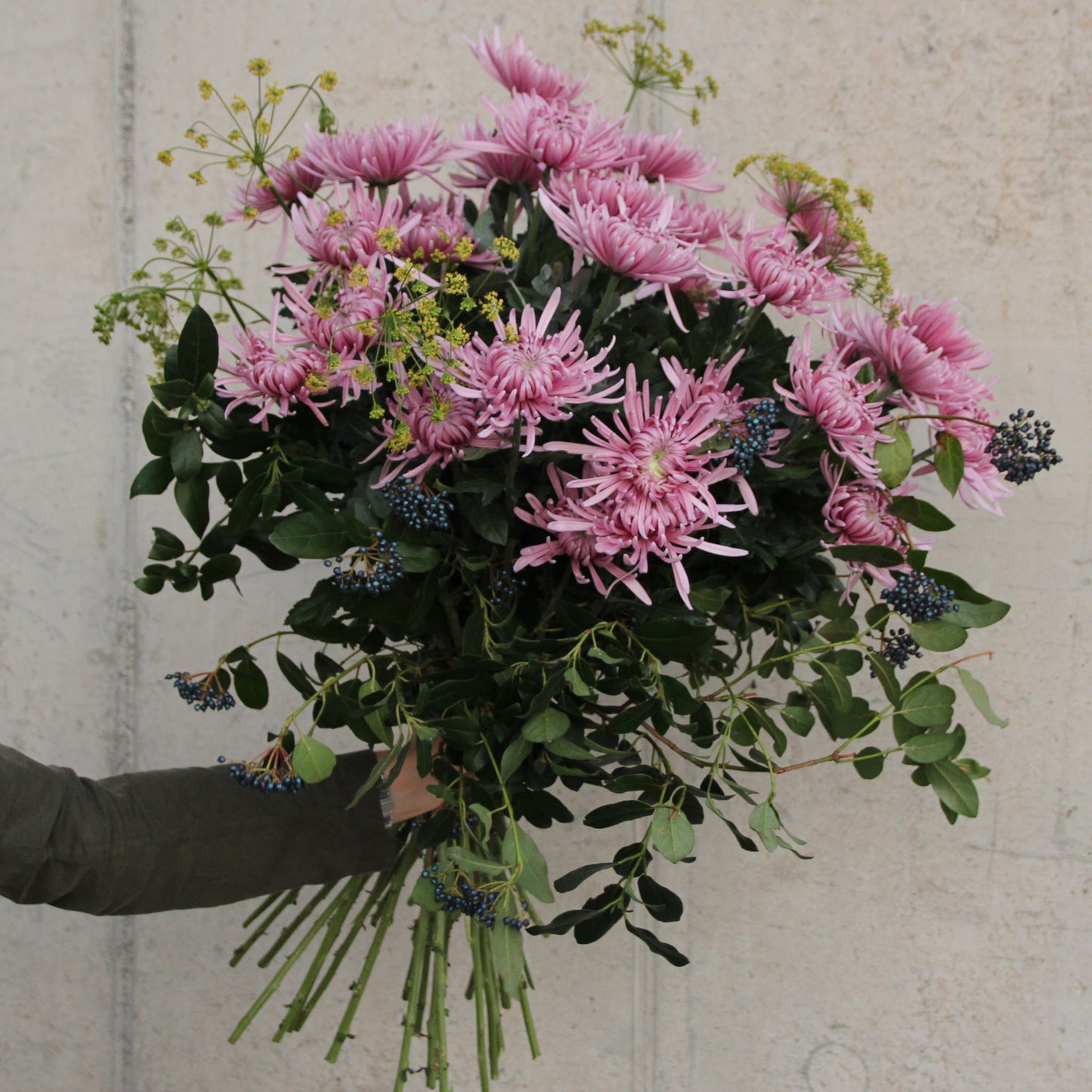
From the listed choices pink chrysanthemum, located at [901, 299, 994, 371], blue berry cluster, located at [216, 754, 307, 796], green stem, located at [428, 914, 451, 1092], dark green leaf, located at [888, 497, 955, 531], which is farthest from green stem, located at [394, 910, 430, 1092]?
pink chrysanthemum, located at [901, 299, 994, 371]

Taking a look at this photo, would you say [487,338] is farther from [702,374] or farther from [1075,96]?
[1075,96]

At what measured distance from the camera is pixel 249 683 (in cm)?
84

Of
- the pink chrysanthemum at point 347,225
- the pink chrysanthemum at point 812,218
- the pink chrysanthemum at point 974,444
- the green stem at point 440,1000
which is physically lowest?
the green stem at point 440,1000

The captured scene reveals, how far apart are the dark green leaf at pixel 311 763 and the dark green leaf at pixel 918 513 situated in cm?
44

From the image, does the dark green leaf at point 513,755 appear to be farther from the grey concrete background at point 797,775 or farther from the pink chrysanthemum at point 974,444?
the grey concrete background at point 797,775

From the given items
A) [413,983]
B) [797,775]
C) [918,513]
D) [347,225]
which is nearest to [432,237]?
[347,225]

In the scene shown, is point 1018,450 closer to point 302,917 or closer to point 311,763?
point 311,763

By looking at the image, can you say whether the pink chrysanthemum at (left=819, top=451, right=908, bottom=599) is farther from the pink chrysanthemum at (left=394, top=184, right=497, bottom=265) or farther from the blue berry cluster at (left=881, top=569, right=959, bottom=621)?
the pink chrysanthemum at (left=394, top=184, right=497, bottom=265)

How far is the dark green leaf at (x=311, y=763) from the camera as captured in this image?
2.31 feet

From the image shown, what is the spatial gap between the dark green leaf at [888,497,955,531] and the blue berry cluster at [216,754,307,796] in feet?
1.58

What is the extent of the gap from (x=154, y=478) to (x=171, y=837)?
1.06 feet

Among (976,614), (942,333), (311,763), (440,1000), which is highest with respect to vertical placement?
(942,333)

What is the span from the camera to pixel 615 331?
0.79 metres

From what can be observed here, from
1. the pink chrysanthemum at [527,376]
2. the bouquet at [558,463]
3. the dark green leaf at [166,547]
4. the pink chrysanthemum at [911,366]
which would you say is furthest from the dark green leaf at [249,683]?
the pink chrysanthemum at [911,366]
